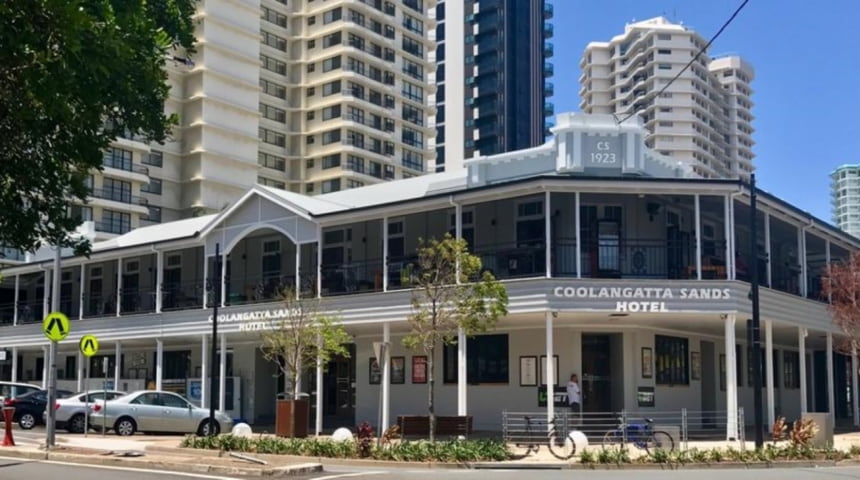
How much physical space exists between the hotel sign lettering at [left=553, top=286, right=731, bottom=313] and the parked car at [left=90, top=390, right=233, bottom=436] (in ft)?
37.9

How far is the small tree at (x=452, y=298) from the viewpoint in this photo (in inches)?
926

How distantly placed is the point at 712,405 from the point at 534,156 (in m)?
10.3

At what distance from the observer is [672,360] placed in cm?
3077

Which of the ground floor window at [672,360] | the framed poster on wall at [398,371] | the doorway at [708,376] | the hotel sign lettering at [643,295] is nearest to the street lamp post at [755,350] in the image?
the hotel sign lettering at [643,295]

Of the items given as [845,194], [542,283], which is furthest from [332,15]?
[845,194]

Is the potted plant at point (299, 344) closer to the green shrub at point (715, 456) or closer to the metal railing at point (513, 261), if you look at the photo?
the metal railing at point (513, 261)

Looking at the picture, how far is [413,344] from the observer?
23.7 metres

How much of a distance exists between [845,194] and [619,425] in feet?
560

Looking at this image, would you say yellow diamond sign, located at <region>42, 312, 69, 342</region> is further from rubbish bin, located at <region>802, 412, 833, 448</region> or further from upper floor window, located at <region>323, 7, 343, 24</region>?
upper floor window, located at <region>323, 7, 343, 24</region>

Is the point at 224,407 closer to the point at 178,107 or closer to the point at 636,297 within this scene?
the point at 636,297

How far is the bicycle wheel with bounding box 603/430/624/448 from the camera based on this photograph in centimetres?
2300

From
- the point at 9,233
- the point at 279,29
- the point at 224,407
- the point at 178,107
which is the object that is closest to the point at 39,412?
the point at 224,407

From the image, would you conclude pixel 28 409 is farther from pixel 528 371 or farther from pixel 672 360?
pixel 672 360

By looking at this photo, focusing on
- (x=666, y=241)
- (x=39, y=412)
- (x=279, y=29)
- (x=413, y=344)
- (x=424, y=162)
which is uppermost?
(x=279, y=29)
